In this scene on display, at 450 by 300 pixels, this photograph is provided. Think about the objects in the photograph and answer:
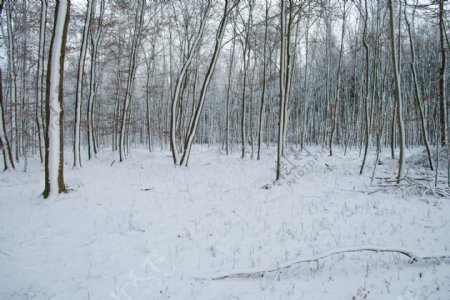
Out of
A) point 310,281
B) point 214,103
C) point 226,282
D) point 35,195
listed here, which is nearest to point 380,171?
point 310,281

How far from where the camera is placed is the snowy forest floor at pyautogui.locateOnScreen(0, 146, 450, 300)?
9.80ft

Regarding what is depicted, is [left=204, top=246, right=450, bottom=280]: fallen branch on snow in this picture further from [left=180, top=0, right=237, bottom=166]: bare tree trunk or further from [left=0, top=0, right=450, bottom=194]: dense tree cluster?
[left=180, top=0, right=237, bottom=166]: bare tree trunk

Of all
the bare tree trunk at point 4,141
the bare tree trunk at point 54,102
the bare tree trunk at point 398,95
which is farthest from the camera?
the bare tree trunk at point 4,141

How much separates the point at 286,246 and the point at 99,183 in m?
6.82

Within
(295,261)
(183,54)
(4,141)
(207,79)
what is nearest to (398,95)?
(295,261)

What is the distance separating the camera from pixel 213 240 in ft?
14.1

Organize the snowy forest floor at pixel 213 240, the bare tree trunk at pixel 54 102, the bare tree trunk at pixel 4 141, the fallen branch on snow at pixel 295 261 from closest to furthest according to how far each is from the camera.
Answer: the snowy forest floor at pixel 213 240 < the fallen branch on snow at pixel 295 261 < the bare tree trunk at pixel 54 102 < the bare tree trunk at pixel 4 141

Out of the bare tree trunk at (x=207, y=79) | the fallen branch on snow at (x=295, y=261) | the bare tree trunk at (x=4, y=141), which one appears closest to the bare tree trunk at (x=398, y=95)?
the fallen branch on snow at (x=295, y=261)

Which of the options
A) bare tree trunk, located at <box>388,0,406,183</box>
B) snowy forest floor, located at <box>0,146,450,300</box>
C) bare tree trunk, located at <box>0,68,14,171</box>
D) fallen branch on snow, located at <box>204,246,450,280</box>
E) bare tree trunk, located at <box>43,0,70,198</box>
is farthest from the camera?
bare tree trunk, located at <box>0,68,14,171</box>

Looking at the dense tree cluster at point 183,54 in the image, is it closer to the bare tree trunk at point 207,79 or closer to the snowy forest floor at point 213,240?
the bare tree trunk at point 207,79

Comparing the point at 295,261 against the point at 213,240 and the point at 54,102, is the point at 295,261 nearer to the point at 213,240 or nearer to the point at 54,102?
the point at 213,240

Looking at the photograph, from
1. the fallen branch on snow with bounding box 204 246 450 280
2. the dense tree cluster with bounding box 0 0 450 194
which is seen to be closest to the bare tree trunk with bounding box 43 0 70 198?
the dense tree cluster with bounding box 0 0 450 194

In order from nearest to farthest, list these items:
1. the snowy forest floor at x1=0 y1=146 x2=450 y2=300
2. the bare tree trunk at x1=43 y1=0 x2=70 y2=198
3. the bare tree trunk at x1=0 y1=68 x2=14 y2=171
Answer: the snowy forest floor at x1=0 y1=146 x2=450 y2=300
the bare tree trunk at x1=43 y1=0 x2=70 y2=198
the bare tree trunk at x1=0 y1=68 x2=14 y2=171

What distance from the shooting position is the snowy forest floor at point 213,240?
9.80ft
